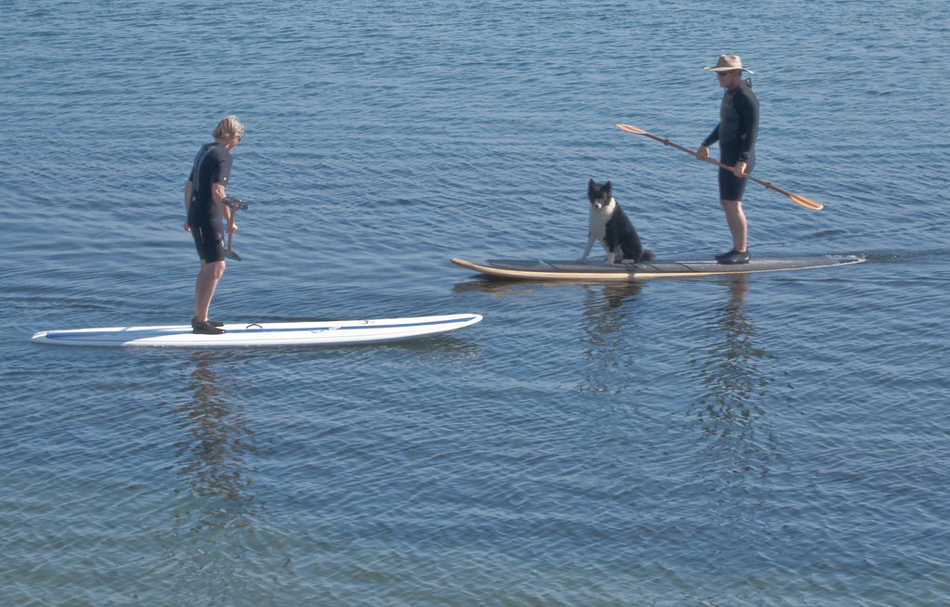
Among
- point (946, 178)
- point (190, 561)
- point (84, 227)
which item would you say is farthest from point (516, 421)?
point (946, 178)

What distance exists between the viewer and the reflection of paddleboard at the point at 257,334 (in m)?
10.0

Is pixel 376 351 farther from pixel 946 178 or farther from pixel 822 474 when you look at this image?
pixel 946 178

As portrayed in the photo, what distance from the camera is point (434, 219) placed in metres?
14.8

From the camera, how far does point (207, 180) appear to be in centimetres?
951

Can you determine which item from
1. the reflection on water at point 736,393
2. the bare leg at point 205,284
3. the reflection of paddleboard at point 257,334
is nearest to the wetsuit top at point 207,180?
the bare leg at point 205,284

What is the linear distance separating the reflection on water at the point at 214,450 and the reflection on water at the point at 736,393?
322 cm

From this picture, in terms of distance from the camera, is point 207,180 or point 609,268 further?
point 609,268

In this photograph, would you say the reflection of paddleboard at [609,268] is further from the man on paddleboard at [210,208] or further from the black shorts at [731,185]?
the man on paddleboard at [210,208]

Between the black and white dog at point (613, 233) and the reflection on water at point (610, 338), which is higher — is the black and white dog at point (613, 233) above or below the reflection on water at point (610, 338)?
above

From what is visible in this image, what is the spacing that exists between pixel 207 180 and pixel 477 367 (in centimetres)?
265

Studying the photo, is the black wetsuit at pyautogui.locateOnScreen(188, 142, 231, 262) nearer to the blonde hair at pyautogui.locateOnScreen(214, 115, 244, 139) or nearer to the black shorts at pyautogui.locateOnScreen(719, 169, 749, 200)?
the blonde hair at pyautogui.locateOnScreen(214, 115, 244, 139)

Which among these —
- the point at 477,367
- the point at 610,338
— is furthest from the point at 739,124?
the point at 477,367

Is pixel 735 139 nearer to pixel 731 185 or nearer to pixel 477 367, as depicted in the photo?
pixel 731 185

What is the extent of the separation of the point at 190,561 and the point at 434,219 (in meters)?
8.46
